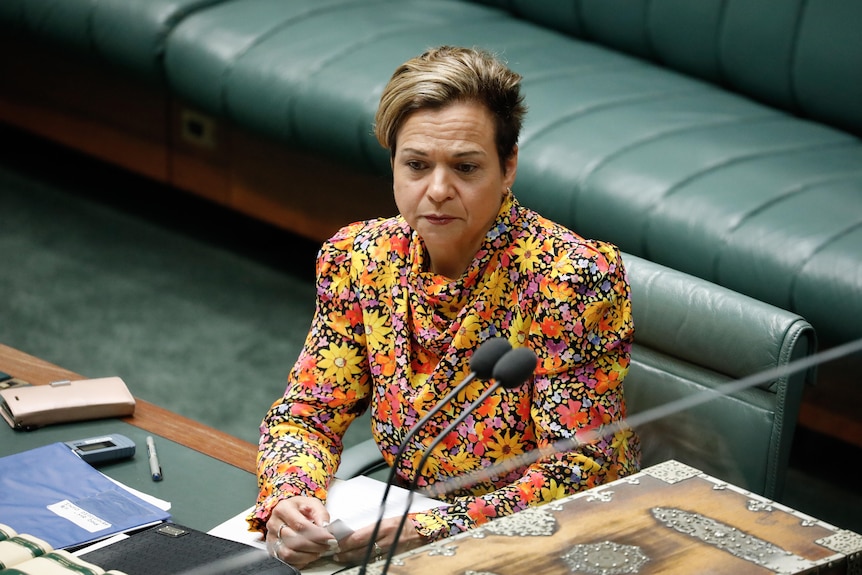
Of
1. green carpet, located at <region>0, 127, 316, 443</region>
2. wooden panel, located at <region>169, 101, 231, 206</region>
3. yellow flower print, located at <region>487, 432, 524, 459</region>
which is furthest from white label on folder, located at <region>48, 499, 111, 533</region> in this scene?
wooden panel, located at <region>169, 101, 231, 206</region>

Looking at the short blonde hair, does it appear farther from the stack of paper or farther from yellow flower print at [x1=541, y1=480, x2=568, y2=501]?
the stack of paper

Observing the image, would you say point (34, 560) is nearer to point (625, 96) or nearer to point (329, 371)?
point (329, 371)

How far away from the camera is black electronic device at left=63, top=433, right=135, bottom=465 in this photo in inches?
71.8


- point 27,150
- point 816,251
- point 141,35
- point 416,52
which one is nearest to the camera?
point 816,251

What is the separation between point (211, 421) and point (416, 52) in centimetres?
117

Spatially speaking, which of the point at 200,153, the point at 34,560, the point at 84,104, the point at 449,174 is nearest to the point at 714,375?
the point at 449,174

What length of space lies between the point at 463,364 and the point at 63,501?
0.56m

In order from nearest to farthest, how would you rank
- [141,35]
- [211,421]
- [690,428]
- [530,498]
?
1. [530,498]
2. [690,428]
3. [211,421]
4. [141,35]

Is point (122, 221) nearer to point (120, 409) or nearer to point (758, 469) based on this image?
point (120, 409)

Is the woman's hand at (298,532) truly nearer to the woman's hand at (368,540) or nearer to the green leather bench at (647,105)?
the woman's hand at (368,540)

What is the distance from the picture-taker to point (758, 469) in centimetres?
187

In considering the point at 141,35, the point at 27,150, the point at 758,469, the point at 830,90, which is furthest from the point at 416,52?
the point at 758,469

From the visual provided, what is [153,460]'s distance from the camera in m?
1.83

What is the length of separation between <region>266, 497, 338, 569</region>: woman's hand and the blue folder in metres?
0.14
